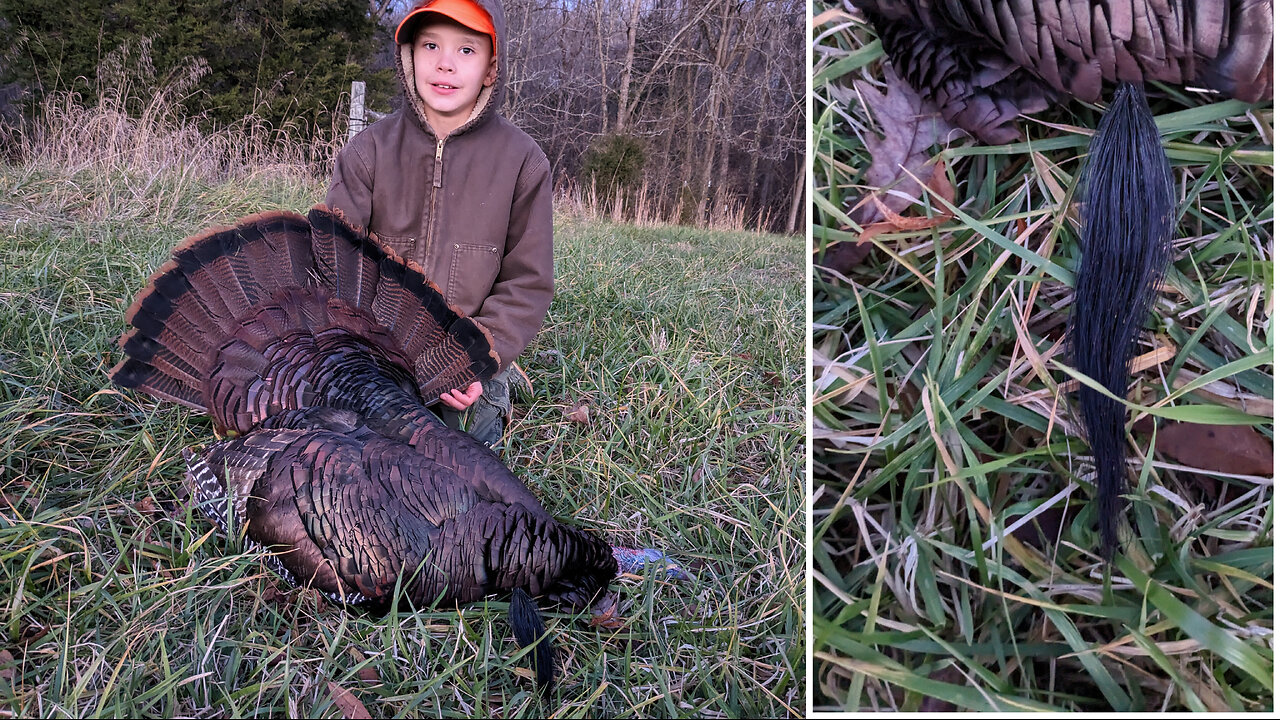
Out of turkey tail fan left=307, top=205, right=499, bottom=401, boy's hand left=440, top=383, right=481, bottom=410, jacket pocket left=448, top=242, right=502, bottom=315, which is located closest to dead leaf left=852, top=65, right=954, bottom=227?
turkey tail fan left=307, top=205, right=499, bottom=401

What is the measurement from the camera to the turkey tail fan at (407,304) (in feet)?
6.61

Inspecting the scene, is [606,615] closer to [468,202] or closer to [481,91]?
[468,202]

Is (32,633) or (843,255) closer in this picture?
(843,255)

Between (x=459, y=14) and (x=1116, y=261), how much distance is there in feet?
6.25

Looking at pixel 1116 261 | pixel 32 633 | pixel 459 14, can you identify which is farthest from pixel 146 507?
pixel 1116 261

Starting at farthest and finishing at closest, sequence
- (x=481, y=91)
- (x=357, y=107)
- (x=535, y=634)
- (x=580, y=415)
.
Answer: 1. (x=357, y=107)
2. (x=580, y=415)
3. (x=481, y=91)
4. (x=535, y=634)

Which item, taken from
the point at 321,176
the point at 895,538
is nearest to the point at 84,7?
the point at 321,176

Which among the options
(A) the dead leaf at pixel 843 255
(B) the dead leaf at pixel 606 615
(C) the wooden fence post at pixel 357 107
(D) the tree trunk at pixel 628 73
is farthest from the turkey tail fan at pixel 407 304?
(D) the tree trunk at pixel 628 73

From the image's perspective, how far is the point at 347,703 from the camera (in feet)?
4.44

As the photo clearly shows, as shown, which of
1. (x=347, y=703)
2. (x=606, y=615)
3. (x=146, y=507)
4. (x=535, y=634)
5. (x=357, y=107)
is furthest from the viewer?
(x=357, y=107)

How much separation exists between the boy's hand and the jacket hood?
886 millimetres

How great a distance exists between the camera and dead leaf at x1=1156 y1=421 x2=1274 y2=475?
3.47 feet

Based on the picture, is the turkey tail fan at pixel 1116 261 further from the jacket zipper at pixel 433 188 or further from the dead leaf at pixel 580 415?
the jacket zipper at pixel 433 188

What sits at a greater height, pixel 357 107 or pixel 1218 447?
pixel 357 107
